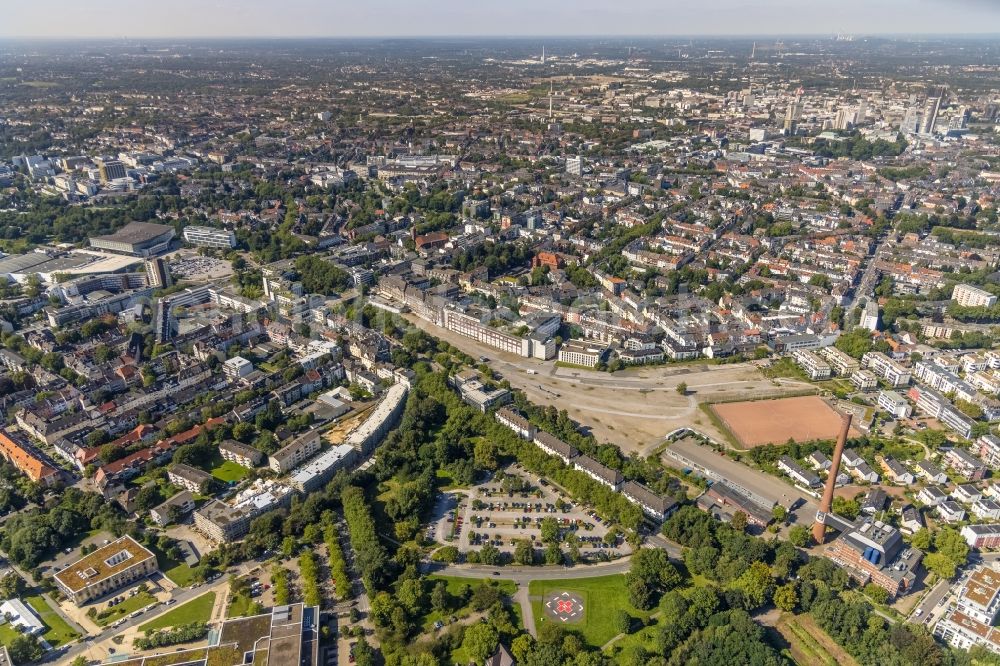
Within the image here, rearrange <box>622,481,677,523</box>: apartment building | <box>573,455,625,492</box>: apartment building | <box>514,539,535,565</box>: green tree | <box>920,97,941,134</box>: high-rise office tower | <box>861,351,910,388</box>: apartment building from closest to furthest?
<box>514,539,535,565</box>: green tree → <box>622,481,677,523</box>: apartment building → <box>573,455,625,492</box>: apartment building → <box>861,351,910,388</box>: apartment building → <box>920,97,941,134</box>: high-rise office tower

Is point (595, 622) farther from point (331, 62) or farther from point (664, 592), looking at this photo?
point (331, 62)

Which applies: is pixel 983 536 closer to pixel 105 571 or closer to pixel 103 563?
pixel 105 571

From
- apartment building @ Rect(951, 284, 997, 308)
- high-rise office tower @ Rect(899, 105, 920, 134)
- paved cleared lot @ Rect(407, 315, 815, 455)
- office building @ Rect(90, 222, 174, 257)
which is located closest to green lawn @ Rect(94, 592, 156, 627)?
paved cleared lot @ Rect(407, 315, 815, 455)

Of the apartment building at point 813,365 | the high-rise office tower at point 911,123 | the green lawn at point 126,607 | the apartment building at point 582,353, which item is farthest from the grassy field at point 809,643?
the high-rise office tower at point 911,123

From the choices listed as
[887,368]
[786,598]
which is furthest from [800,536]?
[887,368]

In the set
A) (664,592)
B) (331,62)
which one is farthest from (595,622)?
(331,62)

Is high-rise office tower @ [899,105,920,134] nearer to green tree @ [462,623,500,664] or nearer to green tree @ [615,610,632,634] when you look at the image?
green tree @ [615,610,632,634]

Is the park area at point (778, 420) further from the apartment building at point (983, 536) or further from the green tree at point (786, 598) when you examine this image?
the green tree at point (786, 598)
